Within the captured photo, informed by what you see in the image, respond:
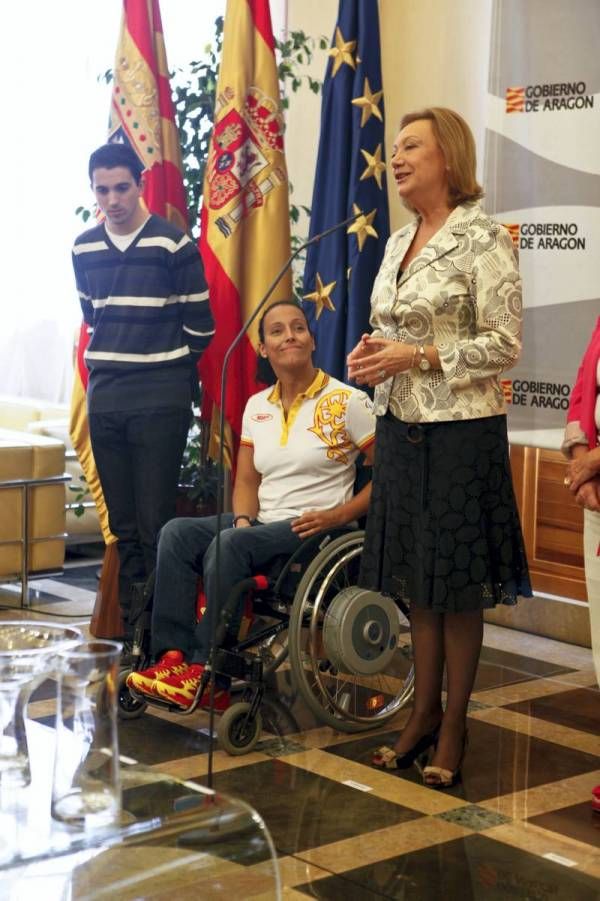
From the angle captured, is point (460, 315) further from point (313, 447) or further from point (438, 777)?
point (438, 777)

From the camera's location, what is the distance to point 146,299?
12.6ft

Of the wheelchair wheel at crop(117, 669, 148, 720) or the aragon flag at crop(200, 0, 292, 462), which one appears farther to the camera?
the aragon flag at crop(200, 0, 292, 462)

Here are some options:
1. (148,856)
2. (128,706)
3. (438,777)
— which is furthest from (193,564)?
(148,856)

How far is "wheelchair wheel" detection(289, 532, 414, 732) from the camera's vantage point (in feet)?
10.00

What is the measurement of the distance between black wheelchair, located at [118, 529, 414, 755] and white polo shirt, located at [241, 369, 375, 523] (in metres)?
0.17

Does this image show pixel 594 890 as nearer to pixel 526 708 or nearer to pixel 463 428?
pixel 463 428

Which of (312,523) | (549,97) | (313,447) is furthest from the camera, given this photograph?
(549,97)

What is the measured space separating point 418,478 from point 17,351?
12.4 ft

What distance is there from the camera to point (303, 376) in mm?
3381

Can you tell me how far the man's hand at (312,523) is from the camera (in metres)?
3.20

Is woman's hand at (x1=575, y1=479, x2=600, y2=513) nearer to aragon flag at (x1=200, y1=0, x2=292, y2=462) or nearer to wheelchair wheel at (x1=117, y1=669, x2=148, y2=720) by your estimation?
wheelchair wheel at (x1=117, y1=669, x2=148, y2=720)

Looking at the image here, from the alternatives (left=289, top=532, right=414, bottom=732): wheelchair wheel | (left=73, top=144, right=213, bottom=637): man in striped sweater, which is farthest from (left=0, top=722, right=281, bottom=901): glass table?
(left=73, top=144, right=213, bottom=637): man in striped sweater

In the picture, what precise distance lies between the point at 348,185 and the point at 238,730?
2.18 metres

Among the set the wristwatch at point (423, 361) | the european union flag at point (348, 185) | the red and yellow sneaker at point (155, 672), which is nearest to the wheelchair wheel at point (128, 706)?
the red and yellow sneaker at point (155, 672)
